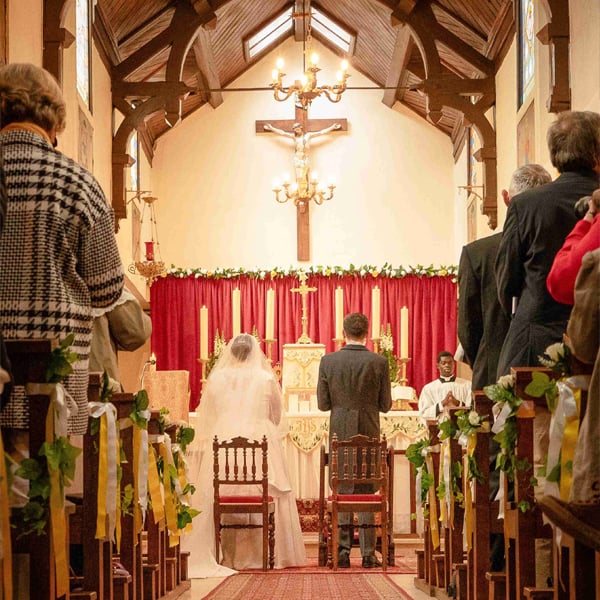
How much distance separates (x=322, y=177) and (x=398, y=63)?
2.84 metres

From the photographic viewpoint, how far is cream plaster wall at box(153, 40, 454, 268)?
17375mm

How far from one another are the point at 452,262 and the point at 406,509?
24.2 feet

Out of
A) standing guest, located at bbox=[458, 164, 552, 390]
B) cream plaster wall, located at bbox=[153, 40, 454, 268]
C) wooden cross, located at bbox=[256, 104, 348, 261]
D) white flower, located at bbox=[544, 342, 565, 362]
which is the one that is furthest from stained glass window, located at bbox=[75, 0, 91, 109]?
white flower, located at bbox=[544, 342, 565, 362]

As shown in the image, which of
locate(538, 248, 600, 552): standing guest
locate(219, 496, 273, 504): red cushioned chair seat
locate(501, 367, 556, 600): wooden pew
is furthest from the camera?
locate(219, 496, 273, 504): red cushioned chair seat

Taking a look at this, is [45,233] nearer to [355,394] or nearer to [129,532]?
[129,532]

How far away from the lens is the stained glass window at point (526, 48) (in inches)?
442

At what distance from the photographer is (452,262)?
56.7 feet

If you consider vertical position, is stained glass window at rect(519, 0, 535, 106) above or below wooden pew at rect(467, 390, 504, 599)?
above

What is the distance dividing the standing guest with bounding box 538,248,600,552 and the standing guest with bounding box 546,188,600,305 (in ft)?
1.30

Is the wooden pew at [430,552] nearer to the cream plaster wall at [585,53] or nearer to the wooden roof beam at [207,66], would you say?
the cream plaster wall at [585,53]

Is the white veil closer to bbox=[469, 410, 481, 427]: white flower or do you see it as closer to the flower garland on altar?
bbox=[469, 410, 481, 427]: white flower

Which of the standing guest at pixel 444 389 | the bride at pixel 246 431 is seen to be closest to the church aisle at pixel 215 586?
the bride at pixel 246 431

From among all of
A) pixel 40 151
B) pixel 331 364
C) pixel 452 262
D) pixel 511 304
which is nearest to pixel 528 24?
pixel 331 364

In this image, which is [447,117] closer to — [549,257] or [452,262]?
[452,262]
